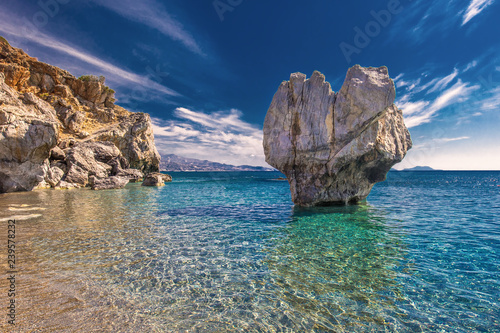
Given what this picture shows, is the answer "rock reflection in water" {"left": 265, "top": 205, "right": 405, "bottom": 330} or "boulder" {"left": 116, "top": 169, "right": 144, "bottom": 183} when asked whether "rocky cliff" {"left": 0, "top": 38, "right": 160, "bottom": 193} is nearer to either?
"boulder" {"left": 116, "top": 169, "right": 144, "bottom": 183}

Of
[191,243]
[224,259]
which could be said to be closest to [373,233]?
[224,259]

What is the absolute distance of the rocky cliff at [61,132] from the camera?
94.8ft

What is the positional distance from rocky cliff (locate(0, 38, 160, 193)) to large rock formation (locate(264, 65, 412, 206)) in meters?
31.3

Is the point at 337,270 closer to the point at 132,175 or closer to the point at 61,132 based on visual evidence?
the point at 132,175

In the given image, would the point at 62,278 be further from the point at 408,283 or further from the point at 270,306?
the point at 408,283

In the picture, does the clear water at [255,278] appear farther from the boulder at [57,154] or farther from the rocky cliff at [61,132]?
the boulder at [57,154]

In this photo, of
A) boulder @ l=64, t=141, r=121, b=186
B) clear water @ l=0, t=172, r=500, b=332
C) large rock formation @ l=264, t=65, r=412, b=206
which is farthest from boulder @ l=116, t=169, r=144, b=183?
large rock formation @ l=264, t=65, r=412, b=206

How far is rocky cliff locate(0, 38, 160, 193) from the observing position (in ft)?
94.8

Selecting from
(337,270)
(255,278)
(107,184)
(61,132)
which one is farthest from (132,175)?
(337,270)

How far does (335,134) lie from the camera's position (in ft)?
57.8

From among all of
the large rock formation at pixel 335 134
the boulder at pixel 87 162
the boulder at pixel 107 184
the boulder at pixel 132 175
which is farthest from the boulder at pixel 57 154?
the large rock formation at pixel 335 134

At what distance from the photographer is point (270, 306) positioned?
555cm

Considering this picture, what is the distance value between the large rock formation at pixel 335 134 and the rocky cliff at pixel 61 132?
1232 inches

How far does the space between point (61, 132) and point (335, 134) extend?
68.8 metres
